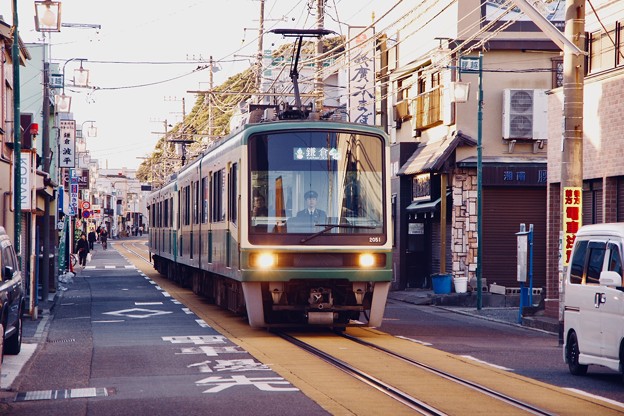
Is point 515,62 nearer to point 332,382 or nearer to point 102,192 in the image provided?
point 332,382

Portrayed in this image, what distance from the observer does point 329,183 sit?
17234 mm

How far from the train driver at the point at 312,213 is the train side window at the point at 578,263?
4.42 meters

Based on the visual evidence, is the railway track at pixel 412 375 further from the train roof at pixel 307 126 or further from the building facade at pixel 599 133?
the building facade at pixel 599 133

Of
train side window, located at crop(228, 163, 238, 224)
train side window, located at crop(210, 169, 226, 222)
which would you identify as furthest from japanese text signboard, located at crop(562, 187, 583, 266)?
train side window, located at crop(210, 169, 226, 222)

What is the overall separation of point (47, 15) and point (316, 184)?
9549 mm

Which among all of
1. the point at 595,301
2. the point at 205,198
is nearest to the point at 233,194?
the point at 205,198

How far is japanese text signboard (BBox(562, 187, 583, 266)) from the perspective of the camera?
698 inches

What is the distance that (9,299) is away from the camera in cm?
1418

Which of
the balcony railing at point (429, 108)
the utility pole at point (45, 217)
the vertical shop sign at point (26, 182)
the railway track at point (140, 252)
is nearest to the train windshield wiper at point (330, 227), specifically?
the vertical shop sign at point (26, 182)

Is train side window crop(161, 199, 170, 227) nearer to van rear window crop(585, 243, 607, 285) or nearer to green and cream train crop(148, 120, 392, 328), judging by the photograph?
green and cream train crop(148, 120, 392, 328)

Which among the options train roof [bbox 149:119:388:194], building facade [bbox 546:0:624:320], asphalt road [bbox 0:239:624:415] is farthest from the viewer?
building facade [bbox 546:0:624:320]

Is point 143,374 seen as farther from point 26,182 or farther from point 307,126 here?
point 26,182

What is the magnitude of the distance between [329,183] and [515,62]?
619 inches

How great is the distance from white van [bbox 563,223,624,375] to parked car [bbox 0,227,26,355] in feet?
22.8
